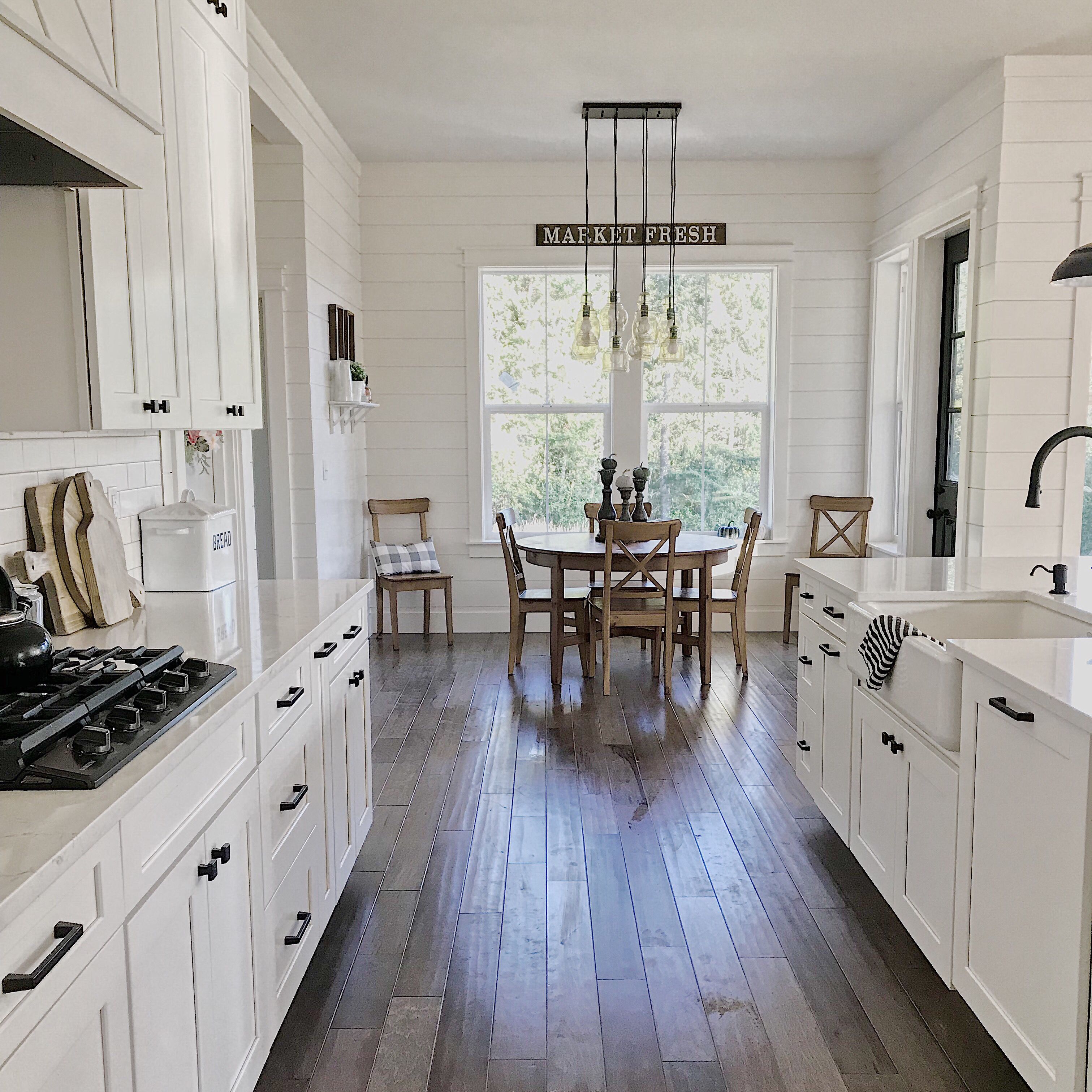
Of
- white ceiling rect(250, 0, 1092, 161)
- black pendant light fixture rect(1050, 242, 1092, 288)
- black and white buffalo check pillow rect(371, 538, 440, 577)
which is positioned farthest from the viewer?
black and white buffalo check pillow rect(371, 538, 440, 577)

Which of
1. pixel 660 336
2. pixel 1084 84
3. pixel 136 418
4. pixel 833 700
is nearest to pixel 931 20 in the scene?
pixel 1084 84

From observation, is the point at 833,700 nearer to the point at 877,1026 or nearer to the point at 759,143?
the point at 877,1026

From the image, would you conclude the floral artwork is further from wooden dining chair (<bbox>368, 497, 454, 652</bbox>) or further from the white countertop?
wooden dining chair (<bbox>368, 497, 454, 652</bbox>)

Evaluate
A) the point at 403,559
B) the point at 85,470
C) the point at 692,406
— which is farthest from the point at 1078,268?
the point at 403,559

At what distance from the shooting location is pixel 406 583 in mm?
6148

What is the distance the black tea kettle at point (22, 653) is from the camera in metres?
1.61

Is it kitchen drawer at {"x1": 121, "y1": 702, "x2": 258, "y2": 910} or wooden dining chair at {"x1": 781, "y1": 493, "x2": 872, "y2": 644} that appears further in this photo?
wooden dining chair at {"x1": 781, "y1": 493, "x2": 872, "y2": 644}

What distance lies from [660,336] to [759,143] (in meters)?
1.77

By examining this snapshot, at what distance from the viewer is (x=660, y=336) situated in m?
5.07

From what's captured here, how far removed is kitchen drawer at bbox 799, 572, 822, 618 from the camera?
323 centimetres

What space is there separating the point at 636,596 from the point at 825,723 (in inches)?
86.5

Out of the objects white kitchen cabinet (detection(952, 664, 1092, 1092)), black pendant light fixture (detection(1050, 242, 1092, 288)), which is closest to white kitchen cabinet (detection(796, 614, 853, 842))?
white kitchen cabinet (detection(952, 664, 1092, 1092))

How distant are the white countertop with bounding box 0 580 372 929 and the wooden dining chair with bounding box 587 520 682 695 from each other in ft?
6.44

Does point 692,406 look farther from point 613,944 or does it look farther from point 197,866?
point 197,866
